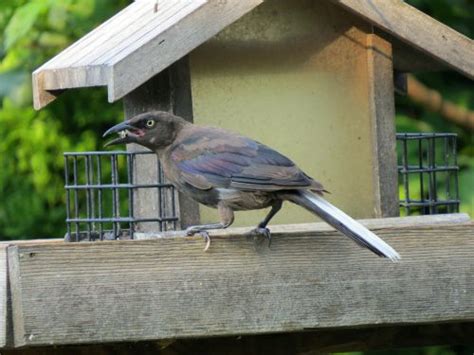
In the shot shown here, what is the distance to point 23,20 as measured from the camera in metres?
6.14

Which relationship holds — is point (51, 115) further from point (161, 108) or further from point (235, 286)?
point (235, 286)

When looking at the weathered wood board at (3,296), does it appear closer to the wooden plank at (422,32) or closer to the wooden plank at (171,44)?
the wooden plank at (171,44)

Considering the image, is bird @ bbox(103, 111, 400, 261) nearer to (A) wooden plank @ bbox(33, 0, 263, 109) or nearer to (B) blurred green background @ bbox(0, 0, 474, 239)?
(A) wooden plank @ bbox(33, 0, 263, 109)

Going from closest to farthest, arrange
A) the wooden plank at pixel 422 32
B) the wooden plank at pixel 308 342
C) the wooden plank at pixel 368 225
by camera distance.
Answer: the wooden plank at pixel 308 342, the wooden plank at pixel 368 225, the wooden plank at pixel 422 32

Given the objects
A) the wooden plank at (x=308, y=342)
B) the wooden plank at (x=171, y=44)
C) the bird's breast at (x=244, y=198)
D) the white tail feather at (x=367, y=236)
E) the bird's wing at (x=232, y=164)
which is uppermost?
the wooden plank at (x=171, y=44)

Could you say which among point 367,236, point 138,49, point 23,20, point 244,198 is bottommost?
point 367,236

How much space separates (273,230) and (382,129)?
87 centimetres

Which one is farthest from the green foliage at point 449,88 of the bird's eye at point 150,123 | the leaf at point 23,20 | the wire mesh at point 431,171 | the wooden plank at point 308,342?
the bird's eye at point 150,123

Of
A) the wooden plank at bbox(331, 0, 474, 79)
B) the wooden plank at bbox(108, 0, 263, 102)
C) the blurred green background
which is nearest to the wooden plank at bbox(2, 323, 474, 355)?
the wooden plank at bbox(108, 0, 263, 102)

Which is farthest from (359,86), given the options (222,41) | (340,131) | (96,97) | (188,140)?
(96,97)

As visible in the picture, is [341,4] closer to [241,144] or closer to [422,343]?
[241,144]

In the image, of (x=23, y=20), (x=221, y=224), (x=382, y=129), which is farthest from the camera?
(x=23, y=20)

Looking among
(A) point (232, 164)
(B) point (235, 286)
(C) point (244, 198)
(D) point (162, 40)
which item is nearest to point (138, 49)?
(D) point (162, 40)

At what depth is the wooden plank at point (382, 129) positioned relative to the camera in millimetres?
5039
